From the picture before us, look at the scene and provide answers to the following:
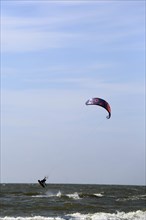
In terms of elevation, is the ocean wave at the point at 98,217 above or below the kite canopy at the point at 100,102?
below

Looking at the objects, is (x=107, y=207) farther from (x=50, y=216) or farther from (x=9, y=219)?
(x=9, y=219)

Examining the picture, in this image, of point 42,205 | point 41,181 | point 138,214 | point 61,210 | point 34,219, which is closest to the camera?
point 41,181

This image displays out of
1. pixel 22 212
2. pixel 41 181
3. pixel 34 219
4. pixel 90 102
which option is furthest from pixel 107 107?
pixel 22 212

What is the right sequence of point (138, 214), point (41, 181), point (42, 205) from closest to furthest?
point (41, 181) → point (138, 214) → point (42, 205)

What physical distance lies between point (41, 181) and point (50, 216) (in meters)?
4.00

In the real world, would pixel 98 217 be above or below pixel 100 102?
below

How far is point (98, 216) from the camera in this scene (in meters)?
28.9

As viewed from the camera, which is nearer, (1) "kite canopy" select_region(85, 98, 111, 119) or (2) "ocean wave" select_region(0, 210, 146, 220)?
(1) "kite canopy" select_region(85, 98, 111, 119)

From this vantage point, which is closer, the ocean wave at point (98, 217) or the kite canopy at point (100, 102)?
the kite canopy at point (100, 102)

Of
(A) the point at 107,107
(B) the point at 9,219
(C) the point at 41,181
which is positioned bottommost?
(B) the point at 9,219

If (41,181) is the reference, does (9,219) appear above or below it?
below

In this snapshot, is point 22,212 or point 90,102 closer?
point 90,102

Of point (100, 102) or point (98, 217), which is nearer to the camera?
point (100, 102)

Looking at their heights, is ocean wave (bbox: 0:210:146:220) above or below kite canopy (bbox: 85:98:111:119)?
below
